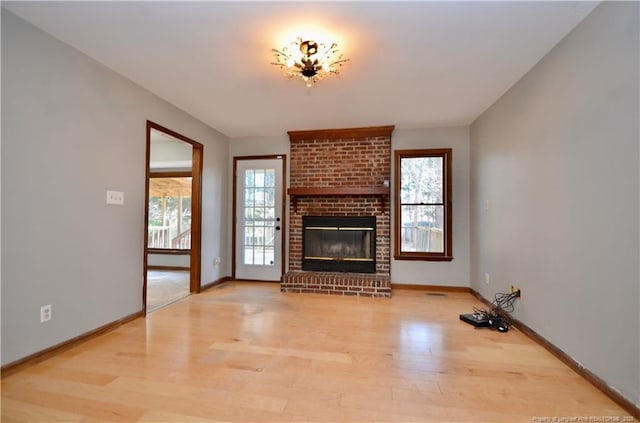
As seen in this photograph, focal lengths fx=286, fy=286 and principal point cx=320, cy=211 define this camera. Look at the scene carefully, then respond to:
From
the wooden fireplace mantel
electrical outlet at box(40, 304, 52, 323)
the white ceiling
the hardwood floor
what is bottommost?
the hardwood floor

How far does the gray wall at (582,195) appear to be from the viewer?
1.58 m

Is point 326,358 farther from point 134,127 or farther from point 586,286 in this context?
point 134,127

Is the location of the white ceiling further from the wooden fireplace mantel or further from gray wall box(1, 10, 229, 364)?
the wooden fireplace mantel

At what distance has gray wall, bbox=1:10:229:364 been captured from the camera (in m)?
1.91

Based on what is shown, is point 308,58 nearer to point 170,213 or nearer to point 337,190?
point 337,190

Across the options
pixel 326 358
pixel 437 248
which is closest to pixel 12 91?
pixel 326 358

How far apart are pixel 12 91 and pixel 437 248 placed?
4635mm

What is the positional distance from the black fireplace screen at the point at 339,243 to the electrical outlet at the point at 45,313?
2.94 m

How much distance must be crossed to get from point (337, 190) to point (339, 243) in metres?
0.83

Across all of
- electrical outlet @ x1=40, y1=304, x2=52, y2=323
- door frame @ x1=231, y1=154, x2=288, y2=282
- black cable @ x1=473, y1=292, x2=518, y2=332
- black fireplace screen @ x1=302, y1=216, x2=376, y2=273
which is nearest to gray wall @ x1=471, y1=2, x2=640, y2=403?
black cable @ x1=473, y1=292, x2=518, y2=332

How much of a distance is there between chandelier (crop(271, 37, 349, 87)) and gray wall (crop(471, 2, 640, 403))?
165 centimetres

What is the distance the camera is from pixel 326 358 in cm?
215

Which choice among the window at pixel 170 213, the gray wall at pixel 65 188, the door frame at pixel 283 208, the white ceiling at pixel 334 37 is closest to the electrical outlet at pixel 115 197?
the gray wall at pixel 65 188

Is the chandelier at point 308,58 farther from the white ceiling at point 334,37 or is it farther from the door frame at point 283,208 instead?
→ the door frame at point 283,208
